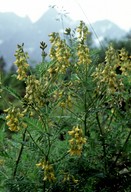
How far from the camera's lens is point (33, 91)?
211 centimetres

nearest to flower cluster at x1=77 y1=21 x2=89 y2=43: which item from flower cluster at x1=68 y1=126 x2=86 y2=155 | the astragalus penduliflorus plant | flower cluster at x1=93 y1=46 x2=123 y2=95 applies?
the astragalus penduliflorus plant

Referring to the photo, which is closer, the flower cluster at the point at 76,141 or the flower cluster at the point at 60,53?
the flower cluster at the point at 76,141

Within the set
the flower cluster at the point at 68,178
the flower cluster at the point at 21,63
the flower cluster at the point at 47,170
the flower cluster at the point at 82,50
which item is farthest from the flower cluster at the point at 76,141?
the flower cluster at the point at 82,50

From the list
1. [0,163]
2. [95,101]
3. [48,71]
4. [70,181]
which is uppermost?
[48,71]

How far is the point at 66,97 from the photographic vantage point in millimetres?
2400

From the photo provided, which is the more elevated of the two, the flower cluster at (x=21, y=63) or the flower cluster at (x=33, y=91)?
the flower cluster at (x=21, y=63)

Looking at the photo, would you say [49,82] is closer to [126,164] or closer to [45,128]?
[45,128]

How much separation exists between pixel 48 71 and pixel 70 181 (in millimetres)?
611

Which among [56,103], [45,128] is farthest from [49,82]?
[45,128]

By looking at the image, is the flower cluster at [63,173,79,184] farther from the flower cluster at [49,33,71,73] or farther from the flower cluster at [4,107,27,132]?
the flower cluster at [49,33,71,73]

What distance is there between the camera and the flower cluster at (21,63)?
2.35 m

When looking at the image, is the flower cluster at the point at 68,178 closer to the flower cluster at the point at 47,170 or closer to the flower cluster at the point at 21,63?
the flower cluster at the point at 47,170

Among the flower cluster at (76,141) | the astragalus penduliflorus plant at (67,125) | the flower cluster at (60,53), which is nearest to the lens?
the flower cluster at (76,141)

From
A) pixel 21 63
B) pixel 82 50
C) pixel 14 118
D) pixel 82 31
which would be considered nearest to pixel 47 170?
pixel 14 118
